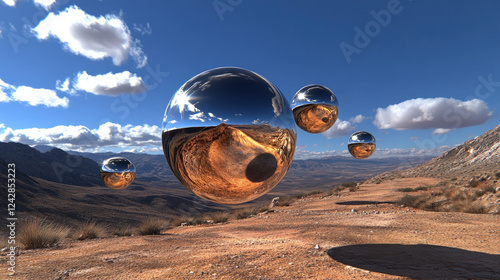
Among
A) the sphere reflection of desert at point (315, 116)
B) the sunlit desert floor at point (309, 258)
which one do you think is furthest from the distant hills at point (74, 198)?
the sphere reflection of desert at point (315, 116)

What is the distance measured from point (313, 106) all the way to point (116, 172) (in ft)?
24.1

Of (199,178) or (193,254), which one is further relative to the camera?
(193,254)

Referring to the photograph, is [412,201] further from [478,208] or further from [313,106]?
[313,106]

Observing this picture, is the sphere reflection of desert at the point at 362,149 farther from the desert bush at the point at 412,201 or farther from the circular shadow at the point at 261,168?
the circular shadow at the point at 261,168

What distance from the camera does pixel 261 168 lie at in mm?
2482

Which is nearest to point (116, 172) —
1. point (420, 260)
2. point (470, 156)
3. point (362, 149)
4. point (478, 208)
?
point (362, 149)

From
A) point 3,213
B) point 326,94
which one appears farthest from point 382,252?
point 3,213

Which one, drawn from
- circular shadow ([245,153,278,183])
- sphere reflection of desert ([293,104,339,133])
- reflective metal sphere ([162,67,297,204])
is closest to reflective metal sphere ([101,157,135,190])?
sphere reflection of desert ([293,104,339,133])

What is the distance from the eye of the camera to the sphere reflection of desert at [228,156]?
A: 227cm

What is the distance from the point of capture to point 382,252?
4.56 m

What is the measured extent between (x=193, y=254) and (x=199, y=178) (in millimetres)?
3438

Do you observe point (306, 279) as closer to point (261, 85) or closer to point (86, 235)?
point (261, 85)

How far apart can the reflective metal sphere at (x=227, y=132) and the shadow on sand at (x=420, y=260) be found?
8.84 feet

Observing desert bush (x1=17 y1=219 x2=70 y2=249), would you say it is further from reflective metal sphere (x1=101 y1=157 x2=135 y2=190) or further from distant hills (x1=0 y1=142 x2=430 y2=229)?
distant hills (x1=0 y1=142 x2=430 y2=229)
